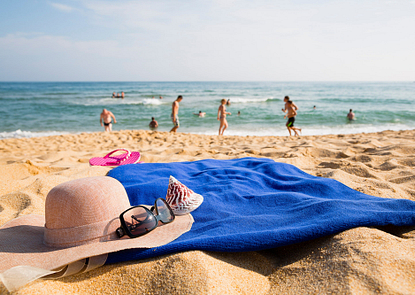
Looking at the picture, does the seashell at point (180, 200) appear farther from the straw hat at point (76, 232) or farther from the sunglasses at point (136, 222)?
the straw hat at point (76, 232)

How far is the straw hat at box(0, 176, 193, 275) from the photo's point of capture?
149 cm

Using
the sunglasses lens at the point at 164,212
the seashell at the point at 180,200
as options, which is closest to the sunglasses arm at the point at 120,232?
the sunglasses lens at the point at 164,212

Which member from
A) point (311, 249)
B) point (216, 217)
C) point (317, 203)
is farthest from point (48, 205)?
point (317, 203)

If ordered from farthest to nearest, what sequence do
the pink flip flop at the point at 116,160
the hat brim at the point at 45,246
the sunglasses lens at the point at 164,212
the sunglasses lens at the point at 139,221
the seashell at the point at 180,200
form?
the pink flip flop at the point at 116,160 < the seashell at the point at 180,200 < the sunglasses lens at the point at 164,212 < the sunglasses lens at the point at 139,221 < the hat brim at the point at 45,246

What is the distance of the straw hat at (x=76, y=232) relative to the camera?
1.49 metres

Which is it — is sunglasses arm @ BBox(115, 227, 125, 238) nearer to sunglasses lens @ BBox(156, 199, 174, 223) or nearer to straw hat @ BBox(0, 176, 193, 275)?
straw hat @ BBox(0, 176, 193, 275)

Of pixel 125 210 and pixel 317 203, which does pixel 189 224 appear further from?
pixel 317 203

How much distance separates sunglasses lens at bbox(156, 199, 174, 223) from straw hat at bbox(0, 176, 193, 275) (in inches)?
7.8

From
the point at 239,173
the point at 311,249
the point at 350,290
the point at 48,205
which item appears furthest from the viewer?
the point at 239,173

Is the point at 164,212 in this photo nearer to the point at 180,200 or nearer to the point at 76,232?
the point at 180,200

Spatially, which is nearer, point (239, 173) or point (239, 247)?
point (239, 247)

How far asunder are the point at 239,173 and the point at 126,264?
77.5 inches

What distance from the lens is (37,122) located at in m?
14.4

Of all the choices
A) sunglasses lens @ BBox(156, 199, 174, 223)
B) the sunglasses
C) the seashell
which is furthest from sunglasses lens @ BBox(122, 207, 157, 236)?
the seashell
